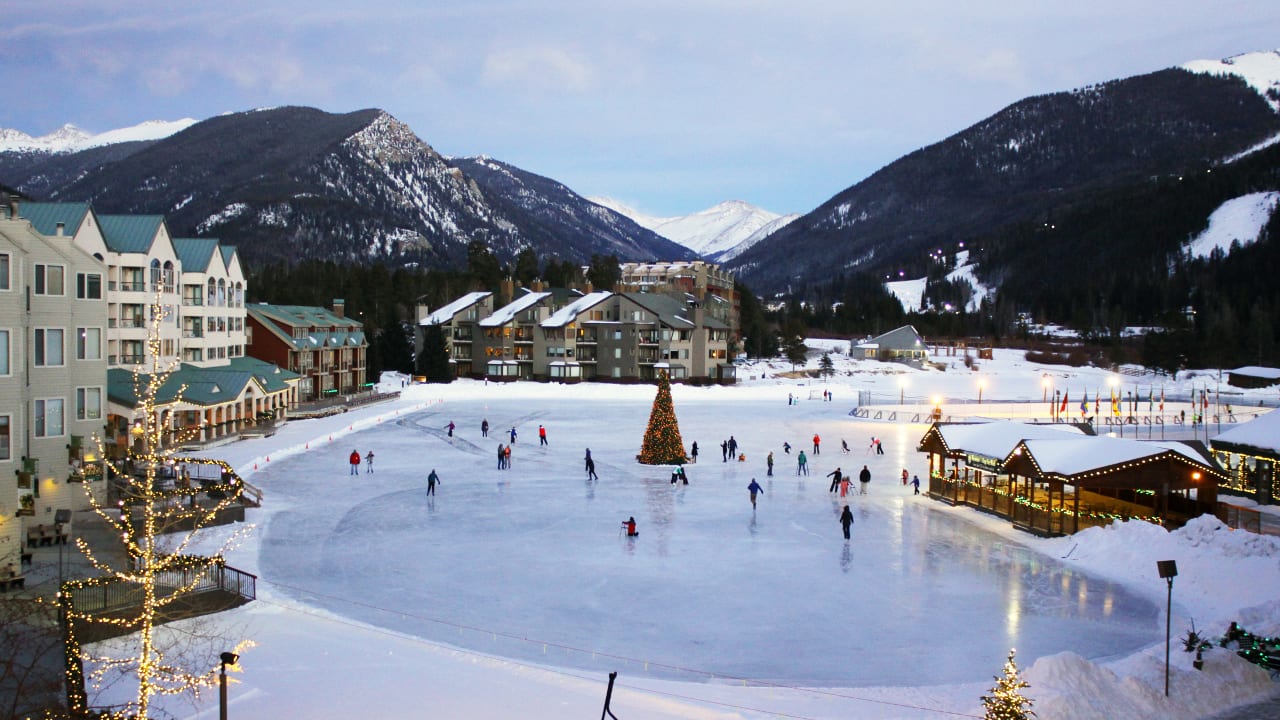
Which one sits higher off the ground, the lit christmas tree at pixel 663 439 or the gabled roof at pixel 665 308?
the gabled roof at pixel 665 308

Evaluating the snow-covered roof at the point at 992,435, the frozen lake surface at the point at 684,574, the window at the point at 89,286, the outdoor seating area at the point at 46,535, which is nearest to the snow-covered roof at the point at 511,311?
the frozen lake surface at the point at 684,574

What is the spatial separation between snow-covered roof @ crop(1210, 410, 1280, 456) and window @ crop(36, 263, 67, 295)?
35.8m

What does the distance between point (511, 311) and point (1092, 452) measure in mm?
65074

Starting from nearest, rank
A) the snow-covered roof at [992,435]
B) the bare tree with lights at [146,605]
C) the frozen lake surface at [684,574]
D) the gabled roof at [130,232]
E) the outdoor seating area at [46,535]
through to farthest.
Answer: the bare tree with lights at [146,605] → the frozen lake surface at [684,574] → the outdoor seating area at [46,535] → the snow-covered roof at [992,435] → the gabled roof at [130,232]

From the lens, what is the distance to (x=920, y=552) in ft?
72.3

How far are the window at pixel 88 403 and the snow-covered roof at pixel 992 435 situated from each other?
26.5 m

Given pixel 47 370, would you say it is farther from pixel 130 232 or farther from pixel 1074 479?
pixel 1074 479

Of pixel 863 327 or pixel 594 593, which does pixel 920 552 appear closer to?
pixel 594 593

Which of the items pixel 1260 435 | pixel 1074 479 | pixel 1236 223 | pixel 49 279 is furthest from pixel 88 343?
pixel 1236 223

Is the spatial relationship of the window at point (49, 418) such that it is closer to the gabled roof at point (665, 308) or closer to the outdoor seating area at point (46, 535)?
the outdoor seating area at point (46, 535)

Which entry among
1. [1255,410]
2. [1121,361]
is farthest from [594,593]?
[1121,361]

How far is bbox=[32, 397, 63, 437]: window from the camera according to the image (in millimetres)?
22094

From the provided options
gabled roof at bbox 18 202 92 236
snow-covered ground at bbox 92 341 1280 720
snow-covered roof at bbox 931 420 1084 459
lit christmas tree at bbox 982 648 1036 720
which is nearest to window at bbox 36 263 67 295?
snow-covered ground at bbox 92 341 1280 720

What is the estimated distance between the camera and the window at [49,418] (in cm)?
2209
